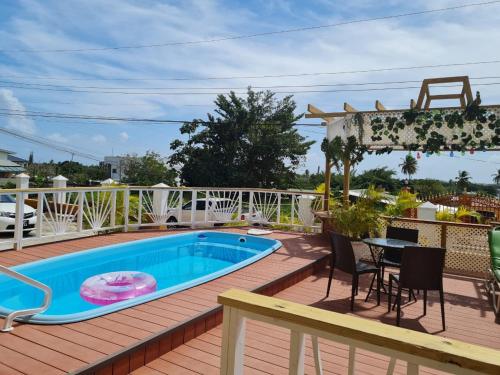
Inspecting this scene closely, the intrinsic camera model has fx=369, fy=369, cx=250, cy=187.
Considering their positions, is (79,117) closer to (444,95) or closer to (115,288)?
(115,288)

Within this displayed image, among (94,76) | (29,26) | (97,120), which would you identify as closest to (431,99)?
(29,26)

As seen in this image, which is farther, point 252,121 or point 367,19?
point 252,121

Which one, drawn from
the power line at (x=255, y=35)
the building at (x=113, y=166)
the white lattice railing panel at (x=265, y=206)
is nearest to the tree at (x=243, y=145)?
the power line at (x=255, y=35)

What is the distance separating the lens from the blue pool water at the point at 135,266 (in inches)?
159

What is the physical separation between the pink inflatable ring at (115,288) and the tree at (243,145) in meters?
20.8

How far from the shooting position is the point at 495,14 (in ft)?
23.7

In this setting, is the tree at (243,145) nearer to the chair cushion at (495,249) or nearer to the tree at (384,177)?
the tree at (384,177)

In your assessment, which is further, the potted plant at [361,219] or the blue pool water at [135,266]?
the potted plant at [361,219]

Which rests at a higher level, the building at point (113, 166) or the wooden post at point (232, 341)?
the building at point (113, 166)

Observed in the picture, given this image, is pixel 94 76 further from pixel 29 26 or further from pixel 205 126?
pixel 29 26

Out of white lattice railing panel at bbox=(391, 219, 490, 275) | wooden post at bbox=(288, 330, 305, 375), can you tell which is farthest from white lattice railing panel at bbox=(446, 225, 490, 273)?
wooden post at bbox=(288, 330, 305, 375)

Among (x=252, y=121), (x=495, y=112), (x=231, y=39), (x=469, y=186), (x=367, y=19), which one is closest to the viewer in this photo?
(x=495, y=112)

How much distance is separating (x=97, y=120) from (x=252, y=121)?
10428mm

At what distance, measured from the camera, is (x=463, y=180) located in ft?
146
